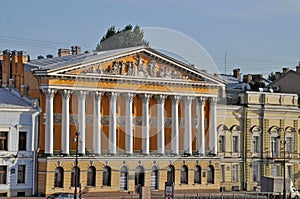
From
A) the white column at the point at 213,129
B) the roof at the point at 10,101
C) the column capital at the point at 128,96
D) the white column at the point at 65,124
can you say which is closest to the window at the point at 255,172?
the white column at the point at 213,129

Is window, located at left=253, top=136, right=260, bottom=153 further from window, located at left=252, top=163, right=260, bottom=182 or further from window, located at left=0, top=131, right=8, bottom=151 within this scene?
window, located at left=0, top=131, right=8, bottom=151

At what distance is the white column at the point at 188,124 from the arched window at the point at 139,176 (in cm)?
513

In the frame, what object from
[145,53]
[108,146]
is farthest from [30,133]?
[145,53]

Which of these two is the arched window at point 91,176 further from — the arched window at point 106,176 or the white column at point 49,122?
the white column at point 49,122

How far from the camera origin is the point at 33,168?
187 ft

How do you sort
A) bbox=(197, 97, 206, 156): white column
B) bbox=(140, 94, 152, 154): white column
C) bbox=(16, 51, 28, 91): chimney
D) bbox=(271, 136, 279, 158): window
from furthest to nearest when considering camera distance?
bbox=(271, 136, 279, 158): window
bbox=(197, 97, 206, 156): white column
bbox=(140, 94, 152, 154): white column
bbox=(16, 51, 28, 91): chimney

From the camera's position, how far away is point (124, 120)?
61500 millimetres

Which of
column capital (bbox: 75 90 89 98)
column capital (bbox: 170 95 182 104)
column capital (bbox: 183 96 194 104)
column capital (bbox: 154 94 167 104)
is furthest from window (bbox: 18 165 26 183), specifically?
column capital (bbox: 183 96 194 104)

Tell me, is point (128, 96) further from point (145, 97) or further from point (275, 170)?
point (275, 170)

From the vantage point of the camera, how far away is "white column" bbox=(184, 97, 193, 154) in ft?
211

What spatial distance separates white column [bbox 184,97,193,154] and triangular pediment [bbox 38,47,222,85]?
6.49 ft

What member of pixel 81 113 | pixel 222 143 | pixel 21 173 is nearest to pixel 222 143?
pixel 222 143

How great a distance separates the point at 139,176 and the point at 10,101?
1239 cm

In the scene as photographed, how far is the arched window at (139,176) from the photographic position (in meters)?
61.7
